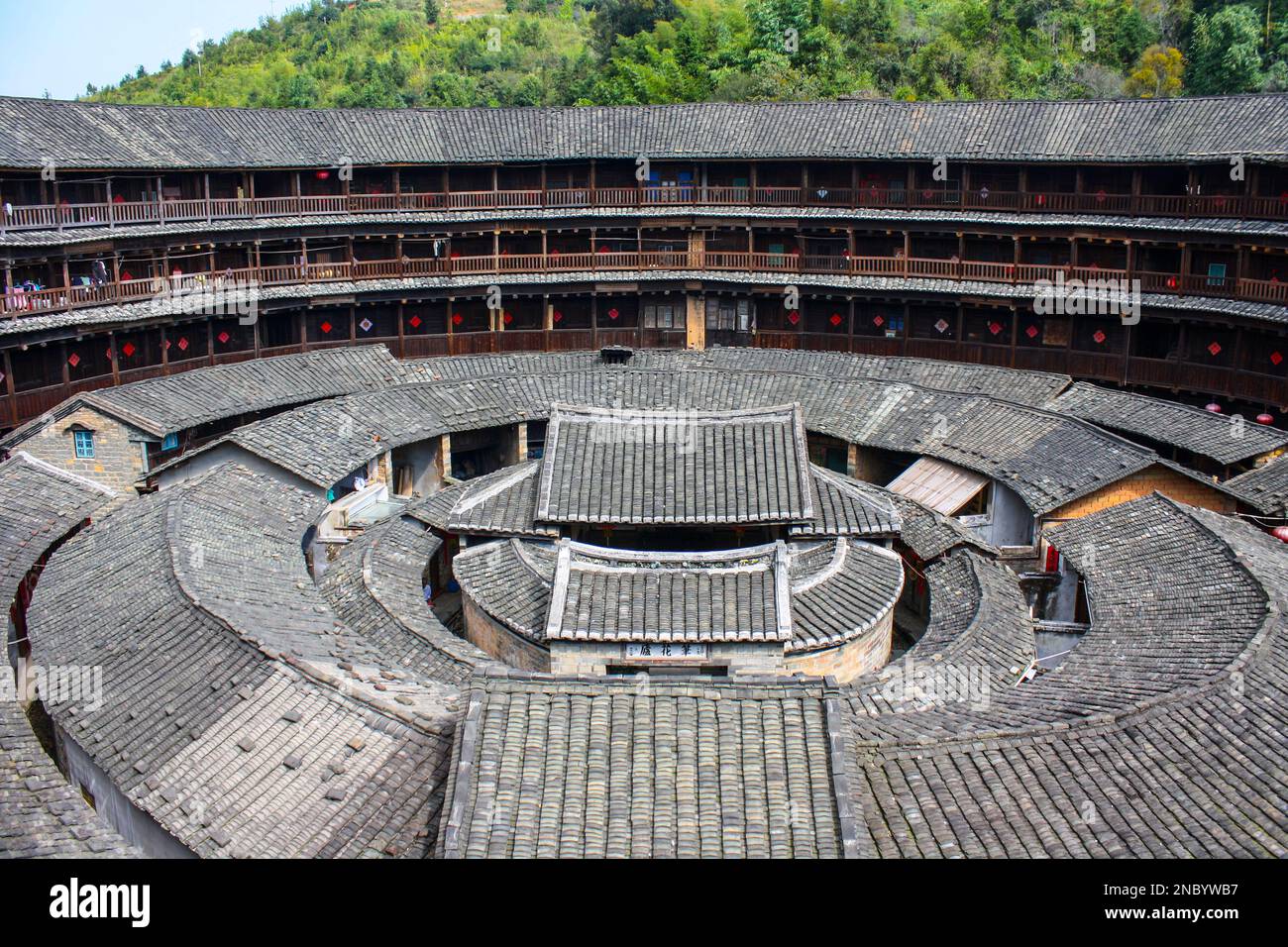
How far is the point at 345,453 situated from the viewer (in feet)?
130

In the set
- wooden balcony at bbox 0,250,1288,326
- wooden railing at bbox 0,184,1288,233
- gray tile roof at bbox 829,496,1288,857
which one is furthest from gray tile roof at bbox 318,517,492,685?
wooden railing at bbox 0,184,1288,233

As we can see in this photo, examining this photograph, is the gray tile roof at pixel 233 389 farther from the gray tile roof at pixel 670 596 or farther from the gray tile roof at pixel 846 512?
the gray tile roof at pixel 846 512

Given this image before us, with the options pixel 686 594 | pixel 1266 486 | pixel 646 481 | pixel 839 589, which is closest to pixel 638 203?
pixel 646 481

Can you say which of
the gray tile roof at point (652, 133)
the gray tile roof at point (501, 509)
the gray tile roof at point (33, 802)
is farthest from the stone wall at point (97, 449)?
the gray tile roof at point (501, 509)

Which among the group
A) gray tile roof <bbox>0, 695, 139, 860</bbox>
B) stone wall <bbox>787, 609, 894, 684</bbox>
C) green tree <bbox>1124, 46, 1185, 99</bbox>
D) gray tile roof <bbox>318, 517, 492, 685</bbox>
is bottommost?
stone wall <bbox>787, 609, 894, 684</bbox>

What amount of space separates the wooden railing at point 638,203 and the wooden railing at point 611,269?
85.4 inches

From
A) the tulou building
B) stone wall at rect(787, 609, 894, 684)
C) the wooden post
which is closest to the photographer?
the tulou building

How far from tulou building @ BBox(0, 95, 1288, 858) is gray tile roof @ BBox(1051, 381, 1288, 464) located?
176 millimetres

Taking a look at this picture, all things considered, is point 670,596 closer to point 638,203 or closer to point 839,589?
point 839,589

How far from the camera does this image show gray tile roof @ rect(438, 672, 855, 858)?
17.8 m

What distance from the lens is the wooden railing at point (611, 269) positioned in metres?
45.8

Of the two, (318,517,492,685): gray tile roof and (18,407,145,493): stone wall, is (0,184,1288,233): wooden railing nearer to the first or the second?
(18,407,145,493): stone wall

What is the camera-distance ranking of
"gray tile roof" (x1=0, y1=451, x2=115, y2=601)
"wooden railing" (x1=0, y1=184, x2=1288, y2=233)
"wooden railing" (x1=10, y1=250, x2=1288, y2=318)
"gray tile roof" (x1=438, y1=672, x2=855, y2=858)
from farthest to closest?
"wooden railing" (x1=0, y1=184, x2=1288, y2=233) < "wooden railing" (x1=10, y1=250, x2=1288, y2=318) < "gray tile roof" (x1=0, y1=451, x2=115, y2=601) < "gray tile roof" (x1=438, y1=672, x2=855, y2=858)

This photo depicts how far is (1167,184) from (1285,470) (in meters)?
17.9
